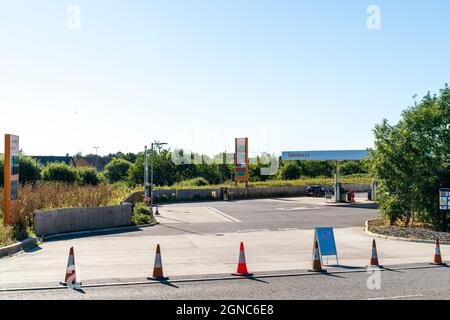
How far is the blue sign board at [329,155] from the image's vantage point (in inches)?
1855

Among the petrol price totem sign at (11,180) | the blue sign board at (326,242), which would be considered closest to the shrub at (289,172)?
the petrol price totem sign at (11,180)

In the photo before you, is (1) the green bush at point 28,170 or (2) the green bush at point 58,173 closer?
(1) the green bush at point 28,170

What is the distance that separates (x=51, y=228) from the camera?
905 inches

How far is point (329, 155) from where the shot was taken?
48.0m

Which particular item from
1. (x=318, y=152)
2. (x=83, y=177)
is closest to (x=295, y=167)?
(x=318, y=152)

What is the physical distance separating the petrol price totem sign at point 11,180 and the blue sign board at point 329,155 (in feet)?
102

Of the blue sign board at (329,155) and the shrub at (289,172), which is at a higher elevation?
the blue sign board at (329,155)

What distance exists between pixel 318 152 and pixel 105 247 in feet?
110

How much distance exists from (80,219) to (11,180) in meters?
4.79

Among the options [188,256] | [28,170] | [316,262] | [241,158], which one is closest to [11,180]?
[188,256]

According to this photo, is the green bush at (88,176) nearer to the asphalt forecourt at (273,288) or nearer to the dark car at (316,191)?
the dark car at (316,191)

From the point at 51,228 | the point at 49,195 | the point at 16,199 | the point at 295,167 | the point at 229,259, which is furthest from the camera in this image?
the point at 295,167

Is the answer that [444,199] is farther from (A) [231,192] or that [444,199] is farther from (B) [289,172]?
(B) [289,172]
